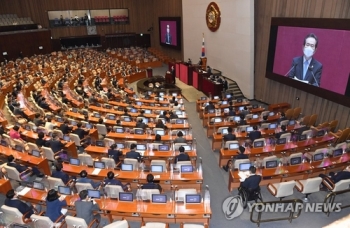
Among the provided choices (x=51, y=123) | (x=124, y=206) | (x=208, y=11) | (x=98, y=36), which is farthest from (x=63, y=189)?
(x=98, y=36)

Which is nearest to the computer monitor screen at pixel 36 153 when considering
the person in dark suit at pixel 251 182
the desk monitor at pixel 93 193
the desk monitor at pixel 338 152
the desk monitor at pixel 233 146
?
the desk monitor at pixel 93 193

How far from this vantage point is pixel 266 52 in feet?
56.8

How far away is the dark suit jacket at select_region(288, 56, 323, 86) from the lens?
44.5 feet

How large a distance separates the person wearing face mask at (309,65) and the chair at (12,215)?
1303 cm

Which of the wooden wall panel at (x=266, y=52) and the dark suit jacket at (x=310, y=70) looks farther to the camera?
the dark suit jacket at (x=310, y=70)

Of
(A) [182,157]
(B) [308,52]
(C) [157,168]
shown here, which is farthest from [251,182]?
(B) [308,52]

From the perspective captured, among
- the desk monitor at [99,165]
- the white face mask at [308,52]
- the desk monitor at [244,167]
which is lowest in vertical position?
the desk monitor at [99,165]

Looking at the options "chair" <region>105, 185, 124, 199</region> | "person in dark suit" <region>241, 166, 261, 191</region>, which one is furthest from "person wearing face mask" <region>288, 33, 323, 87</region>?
"chair" <region>105, 185, 124, 199</region>

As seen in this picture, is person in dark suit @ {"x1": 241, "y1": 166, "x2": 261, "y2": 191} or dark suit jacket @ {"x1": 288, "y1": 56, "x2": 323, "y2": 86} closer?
person in dark suit @ {"x1": 241, "y1": 166, "x2": 261, "y2": 191}

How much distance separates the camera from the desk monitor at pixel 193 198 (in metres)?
7.06

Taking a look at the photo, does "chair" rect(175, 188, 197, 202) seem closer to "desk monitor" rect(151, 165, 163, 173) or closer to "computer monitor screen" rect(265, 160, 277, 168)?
"desk monitor" rect(151, 165, 163, 173)

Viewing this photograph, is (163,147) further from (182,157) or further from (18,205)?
(18,205)

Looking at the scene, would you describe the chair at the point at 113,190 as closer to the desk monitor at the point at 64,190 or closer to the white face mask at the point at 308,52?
the desk monitor at the point at 64,190

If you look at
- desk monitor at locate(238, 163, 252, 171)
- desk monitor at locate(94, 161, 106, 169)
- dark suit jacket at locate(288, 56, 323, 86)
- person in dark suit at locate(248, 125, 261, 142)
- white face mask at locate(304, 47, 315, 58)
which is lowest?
person in dark suit at locate(248, 125, 261, 142)
